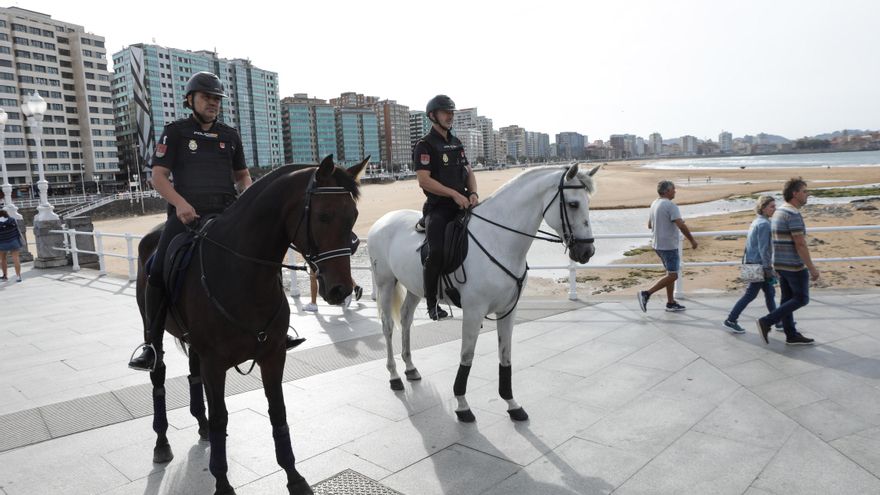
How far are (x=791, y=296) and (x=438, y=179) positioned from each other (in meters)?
4.51

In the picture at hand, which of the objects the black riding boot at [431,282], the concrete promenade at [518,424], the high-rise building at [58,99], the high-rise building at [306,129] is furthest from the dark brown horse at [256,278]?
the high-rise building at [306,129]

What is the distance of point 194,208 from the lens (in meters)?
3.83

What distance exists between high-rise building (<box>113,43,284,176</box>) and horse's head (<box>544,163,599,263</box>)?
290 ft

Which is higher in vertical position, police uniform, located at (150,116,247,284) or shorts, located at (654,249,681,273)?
police uniform, located at (150,116,247,284)

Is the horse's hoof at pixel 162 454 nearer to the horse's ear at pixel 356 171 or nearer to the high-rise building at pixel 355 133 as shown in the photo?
the horse's ear at pixel 356 171

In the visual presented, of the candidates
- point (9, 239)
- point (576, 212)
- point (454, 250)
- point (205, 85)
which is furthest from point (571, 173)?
point (9, 239)

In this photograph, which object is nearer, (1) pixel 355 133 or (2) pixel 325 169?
(2) pixel 325 169

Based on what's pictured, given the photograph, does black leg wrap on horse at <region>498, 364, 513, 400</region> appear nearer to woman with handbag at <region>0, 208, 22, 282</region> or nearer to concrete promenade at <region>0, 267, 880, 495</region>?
concrete promenade at <region>0, 267, 880, 495</region>

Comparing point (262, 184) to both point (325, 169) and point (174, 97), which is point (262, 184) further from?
point (174, 97)

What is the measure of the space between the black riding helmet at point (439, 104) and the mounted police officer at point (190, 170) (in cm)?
184

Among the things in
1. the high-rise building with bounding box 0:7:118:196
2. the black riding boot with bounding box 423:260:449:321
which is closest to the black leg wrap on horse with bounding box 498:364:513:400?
the black riding boot with bounding box 423:260:449:321

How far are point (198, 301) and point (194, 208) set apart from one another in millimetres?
762

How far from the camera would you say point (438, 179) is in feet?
17.0

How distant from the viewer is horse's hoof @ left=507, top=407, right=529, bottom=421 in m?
4.62
